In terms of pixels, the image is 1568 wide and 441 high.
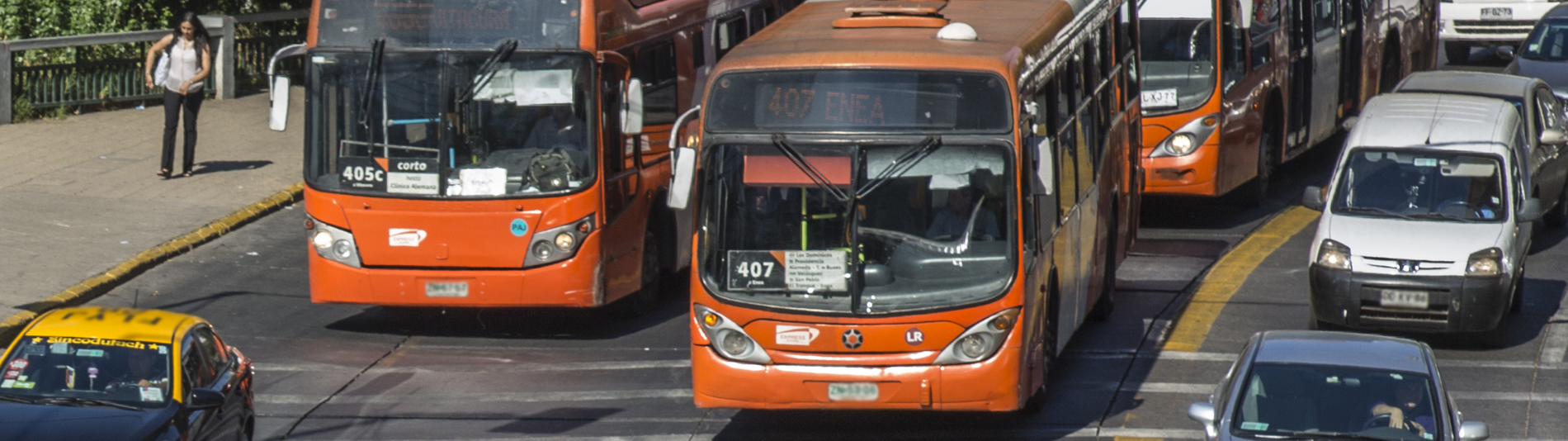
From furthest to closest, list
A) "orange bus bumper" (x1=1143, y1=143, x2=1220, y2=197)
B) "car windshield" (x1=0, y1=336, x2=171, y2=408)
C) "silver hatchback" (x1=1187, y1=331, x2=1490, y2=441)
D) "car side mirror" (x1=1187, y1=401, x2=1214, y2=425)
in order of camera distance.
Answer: "orange bus bumper" (x1=1143, y1=143, x2=1220, y2=197) → "car windshield" (x1=0, y1=336, x2=171, y2=408) → "car side mirror" (x1=1187, y1=401, x2=1214, y2=425) → "silver hatchback" (x1=1187, y1=331, x2=1490, y2=441)

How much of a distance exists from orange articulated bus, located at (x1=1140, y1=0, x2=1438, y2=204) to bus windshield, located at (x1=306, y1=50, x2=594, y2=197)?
7.14m

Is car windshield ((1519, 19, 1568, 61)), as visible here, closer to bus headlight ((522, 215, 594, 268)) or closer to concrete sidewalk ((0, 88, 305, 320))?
bus headlight ((522, 215, 594, 268))

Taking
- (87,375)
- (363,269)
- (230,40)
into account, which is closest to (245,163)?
(230,40)

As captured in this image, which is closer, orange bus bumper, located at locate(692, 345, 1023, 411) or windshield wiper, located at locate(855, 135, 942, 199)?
windshield wiper, located at locate(855, 135, 942, 199)

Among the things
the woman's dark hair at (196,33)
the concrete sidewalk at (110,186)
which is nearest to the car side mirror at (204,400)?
the concrete sidewalk at (110,186)

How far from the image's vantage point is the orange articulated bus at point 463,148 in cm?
1377

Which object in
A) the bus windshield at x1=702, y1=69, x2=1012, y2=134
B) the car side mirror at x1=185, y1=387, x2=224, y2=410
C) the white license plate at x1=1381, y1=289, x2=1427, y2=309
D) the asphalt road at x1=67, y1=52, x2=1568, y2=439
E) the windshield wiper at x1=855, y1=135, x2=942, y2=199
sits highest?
the bus windshield at x1=702, y1=69, x2=1012, y2=134

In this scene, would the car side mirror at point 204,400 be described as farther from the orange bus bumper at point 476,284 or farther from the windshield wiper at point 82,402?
the orange bus bumper at point 476,284

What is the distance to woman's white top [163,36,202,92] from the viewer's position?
1959cm

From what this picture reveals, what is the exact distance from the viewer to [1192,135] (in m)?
18.6

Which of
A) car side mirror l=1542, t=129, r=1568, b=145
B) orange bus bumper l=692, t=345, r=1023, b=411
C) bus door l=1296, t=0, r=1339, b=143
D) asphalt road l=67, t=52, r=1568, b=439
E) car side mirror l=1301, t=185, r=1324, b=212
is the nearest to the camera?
orange bus bumper l=692, t=345, r=1023, b=411

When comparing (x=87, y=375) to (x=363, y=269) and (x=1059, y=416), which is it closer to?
(x=363, y=269)

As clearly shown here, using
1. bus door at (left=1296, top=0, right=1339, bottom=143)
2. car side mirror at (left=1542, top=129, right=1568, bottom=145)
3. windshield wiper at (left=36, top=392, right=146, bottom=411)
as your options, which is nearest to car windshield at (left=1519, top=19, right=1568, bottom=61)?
bus door at (left=1296, top=0, right=1339, bottom=143)

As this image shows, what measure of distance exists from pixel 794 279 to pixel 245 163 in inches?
503
